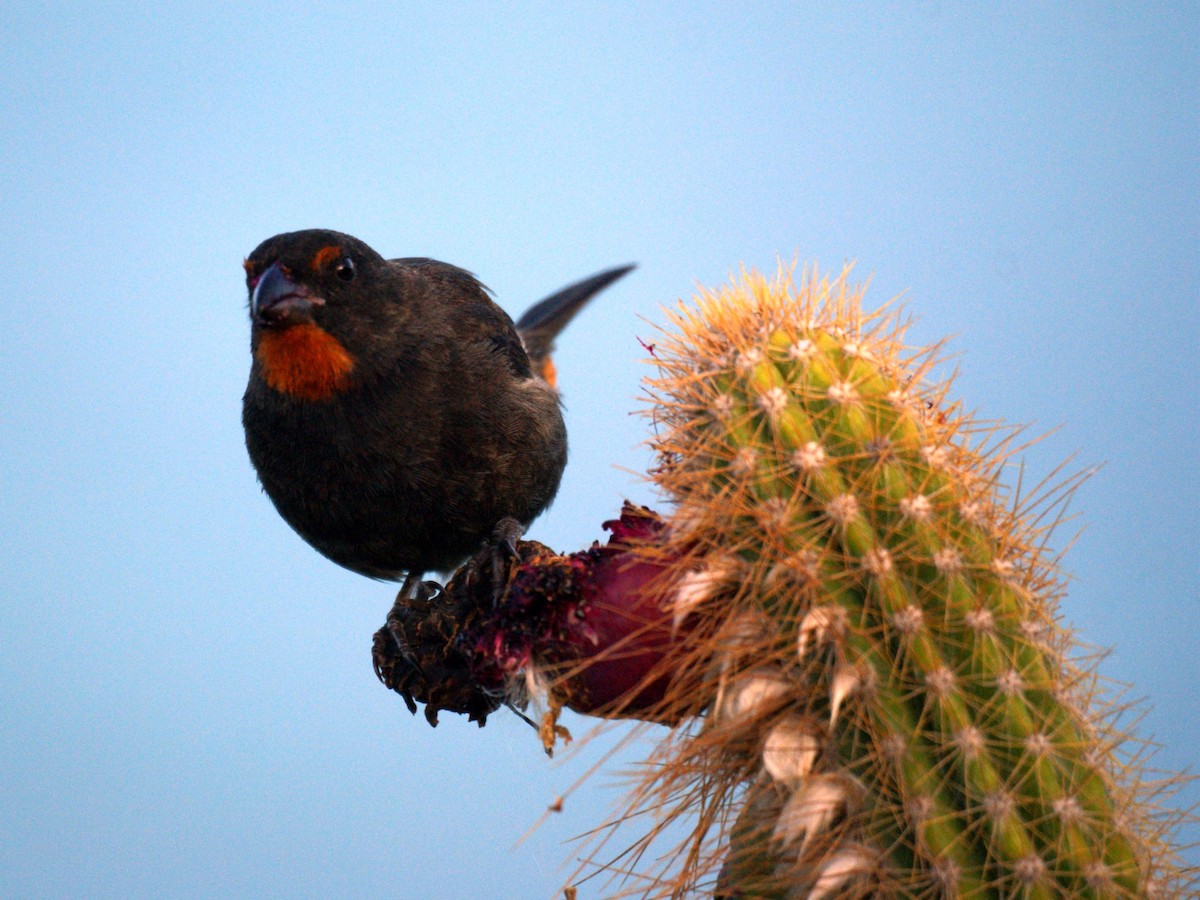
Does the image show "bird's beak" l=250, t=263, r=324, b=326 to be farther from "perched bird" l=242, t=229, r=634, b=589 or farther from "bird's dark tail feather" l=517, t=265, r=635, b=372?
"bird's dark tail feather" l=517, t=265, r=635, b=372

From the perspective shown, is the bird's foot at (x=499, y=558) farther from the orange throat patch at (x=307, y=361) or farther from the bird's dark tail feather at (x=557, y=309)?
the bird's dark tail feather at (x=557, y=309)

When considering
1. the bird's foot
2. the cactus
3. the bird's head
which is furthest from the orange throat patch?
the cactus

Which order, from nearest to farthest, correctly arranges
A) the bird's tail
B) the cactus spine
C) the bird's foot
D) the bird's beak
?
1. the cactus spine
2. the bird's foot
3. the bird's beak
4. the bird's tail

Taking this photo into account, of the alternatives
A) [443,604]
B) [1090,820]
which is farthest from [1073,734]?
[443,604]

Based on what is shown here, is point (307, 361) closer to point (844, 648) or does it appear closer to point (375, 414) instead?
point (375, 414)

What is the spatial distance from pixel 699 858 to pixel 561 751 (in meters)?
0.30

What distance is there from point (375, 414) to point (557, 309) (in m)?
1.67

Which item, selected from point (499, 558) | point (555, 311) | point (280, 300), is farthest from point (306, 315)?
point (555, 311)

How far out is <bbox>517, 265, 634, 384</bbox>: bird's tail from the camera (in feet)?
14.5

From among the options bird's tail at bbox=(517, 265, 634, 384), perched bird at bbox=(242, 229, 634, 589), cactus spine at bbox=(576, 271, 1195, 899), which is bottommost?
cactus spine at bbox=(576, 271, 1195, 899)

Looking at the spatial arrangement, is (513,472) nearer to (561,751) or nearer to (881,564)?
(561,751)

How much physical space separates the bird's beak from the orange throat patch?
1.6 inches

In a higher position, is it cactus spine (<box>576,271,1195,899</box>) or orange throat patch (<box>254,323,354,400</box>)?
orange throat patch (<box>254,323,354,400</box>)

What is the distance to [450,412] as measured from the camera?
10.1 ft
